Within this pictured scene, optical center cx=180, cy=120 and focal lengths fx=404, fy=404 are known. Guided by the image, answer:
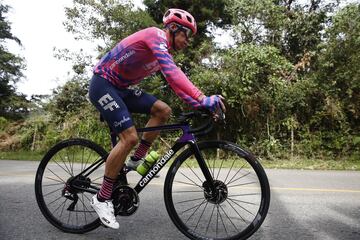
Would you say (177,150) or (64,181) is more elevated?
(177,150)

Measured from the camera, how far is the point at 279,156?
45.7ft

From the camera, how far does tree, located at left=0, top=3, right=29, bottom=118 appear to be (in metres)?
31.6

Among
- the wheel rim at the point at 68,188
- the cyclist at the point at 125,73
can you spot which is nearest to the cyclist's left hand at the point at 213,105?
the cyclist at the point at 125,73

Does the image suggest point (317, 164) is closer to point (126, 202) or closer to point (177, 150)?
point (177, 150)

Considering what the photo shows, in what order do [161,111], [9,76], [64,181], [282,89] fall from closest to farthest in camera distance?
[161,111]
[64,181]
[282,89]
[9,76]

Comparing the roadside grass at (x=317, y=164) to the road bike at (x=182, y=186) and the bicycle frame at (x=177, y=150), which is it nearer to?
the road bike at (x=182, y=186)

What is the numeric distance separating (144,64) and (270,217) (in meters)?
2.20

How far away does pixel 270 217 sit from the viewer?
446 cm

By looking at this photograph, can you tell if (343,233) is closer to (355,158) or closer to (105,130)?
(355,158)

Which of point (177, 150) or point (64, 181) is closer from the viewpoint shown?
point (177, 150)

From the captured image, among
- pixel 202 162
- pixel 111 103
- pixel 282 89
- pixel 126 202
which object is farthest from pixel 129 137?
pixel 282 89

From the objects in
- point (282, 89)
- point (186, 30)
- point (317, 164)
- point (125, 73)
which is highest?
point (282, 89)

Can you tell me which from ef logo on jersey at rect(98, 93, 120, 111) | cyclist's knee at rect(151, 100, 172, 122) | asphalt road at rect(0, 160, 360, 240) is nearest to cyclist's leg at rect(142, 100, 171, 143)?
cyclist's knee at rect(151, 100, 172, 122)

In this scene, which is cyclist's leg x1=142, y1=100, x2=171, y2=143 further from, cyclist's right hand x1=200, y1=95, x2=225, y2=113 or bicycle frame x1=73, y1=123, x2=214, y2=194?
cyclist's right hand x1=200, y1=95, x2=225, y2=113
